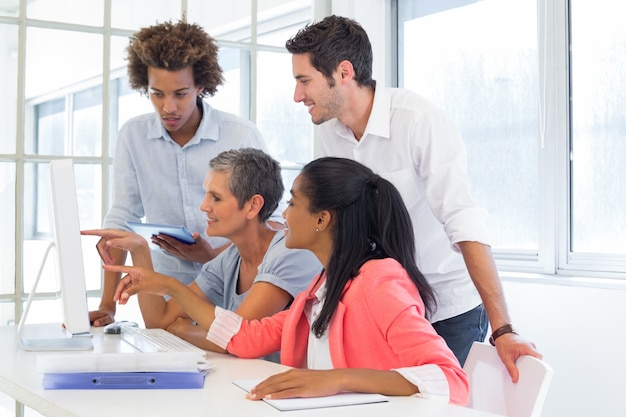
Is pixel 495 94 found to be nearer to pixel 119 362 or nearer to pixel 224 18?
pixel 224 18

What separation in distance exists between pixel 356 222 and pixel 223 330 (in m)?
0.39

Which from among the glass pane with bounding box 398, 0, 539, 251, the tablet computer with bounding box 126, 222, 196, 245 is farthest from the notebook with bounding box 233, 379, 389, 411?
the glass pane with bounding box 398, 0, 539, 251

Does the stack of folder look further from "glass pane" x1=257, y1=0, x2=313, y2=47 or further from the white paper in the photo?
"glass pane" x1=257, y1=0, x2=313, y2=47

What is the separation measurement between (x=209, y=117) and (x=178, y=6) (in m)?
0.82

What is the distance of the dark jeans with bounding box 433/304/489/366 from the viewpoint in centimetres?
206

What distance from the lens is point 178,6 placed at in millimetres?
3100

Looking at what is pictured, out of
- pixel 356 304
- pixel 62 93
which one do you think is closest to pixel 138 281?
pixel 356 304

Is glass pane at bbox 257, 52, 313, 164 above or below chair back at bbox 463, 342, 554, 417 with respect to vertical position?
above

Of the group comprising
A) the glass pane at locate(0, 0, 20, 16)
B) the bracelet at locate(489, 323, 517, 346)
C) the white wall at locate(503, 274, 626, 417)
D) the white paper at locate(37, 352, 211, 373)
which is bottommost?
the white wall at locate(503, 274, 626, 417)

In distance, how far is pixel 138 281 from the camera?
1797 millimetres

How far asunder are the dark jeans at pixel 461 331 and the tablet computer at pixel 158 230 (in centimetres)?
69

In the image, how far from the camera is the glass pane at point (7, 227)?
2748mm

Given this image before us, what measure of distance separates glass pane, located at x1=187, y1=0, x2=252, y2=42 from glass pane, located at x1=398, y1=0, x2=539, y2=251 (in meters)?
0.82

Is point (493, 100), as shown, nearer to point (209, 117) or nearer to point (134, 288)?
point (209, 117)
